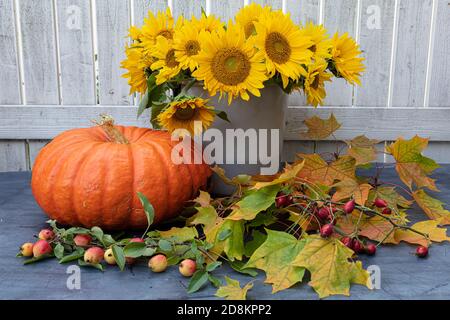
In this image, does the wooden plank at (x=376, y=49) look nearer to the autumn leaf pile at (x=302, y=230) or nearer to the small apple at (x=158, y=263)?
the autumn leaf pile at (x=302, y=230)

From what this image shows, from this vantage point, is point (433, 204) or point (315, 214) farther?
point (433, 204)

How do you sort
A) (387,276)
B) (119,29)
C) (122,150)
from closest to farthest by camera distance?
(387,276) → (122,150) → (119,29)

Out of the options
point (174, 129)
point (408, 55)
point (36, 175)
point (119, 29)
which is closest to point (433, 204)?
point (174, 129)

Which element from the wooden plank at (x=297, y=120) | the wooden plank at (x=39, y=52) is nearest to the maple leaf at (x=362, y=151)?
the wooden plank at (x=297, y=120)

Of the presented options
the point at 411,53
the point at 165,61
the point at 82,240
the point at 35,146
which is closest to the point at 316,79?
the point at 165,61

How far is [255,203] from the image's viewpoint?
0.63 m

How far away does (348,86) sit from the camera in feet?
4.05

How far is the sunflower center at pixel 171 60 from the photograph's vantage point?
759 millimetres

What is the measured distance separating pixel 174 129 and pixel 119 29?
0.56 metres

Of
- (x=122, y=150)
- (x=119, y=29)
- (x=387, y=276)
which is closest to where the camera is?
(x=387, y=276)

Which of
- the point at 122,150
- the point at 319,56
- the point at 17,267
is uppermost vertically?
the point at 319,56

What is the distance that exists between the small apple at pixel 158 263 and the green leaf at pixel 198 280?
0.05 metres

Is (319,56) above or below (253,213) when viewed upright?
above

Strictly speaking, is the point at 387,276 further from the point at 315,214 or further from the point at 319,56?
the point at 319,56
